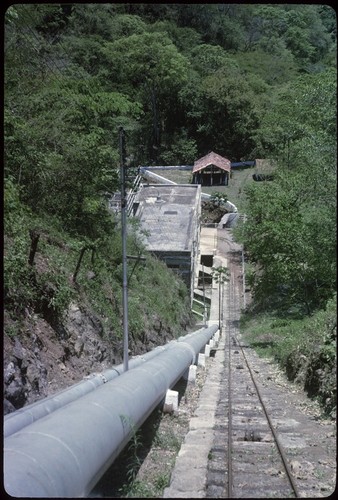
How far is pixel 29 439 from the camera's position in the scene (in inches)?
157

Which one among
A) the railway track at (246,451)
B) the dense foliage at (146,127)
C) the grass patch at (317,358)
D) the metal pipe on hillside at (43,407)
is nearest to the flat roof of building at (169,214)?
the dense foliage at (146,127)

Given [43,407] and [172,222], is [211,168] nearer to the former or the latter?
[172,222]

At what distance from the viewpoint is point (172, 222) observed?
39188 millimetres

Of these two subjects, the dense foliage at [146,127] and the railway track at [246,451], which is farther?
the dense foliage at [146,127]

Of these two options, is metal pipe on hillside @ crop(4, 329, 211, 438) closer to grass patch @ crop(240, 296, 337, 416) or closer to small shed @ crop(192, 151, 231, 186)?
grass patch @ crop(240, 296, 337, 416)

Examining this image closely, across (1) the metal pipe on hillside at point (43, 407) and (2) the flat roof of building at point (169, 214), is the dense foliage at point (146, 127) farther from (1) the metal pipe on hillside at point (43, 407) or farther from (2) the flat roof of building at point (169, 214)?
(2) the flat roof of building at point (169, 214)

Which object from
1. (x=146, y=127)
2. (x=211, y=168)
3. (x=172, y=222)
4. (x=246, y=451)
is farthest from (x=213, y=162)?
(x=246, y=451)

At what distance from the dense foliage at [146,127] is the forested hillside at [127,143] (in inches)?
3.0

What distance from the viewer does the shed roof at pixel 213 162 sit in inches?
1742

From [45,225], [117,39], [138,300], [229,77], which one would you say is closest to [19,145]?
[45,225]

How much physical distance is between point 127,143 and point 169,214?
16616mm

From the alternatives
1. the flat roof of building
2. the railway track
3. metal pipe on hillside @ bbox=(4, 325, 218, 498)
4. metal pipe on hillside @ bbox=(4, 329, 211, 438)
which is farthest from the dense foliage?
metal pipe on hillside @ bbox=(4, 325, 218, 498)

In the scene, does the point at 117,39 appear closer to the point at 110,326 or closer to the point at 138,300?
the point at 138,300

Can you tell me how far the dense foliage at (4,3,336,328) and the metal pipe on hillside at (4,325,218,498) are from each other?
3.45 metres
